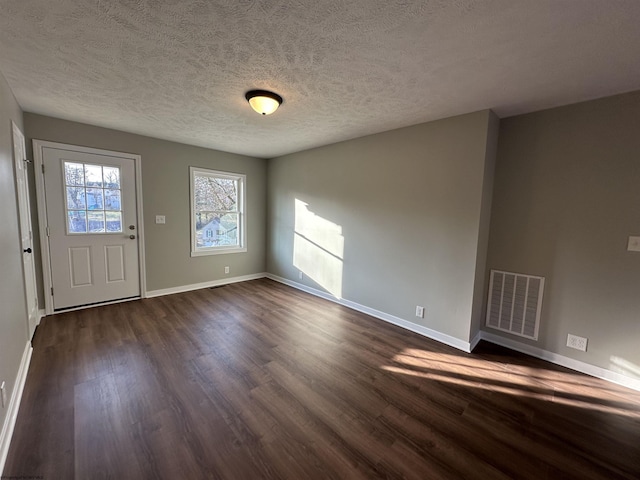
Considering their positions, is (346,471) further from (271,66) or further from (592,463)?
(271,66)

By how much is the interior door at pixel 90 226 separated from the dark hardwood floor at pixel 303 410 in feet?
2.41

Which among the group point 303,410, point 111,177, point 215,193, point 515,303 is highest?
point 111,177

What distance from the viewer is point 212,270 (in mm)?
4699

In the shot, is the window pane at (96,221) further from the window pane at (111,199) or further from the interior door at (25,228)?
the interior door at (25,228)

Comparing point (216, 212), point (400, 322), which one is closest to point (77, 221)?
point (216, 212)

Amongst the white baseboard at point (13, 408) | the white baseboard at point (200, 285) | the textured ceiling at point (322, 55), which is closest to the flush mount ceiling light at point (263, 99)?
the textured ceiling at point (322, 55)

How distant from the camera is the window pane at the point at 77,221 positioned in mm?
3316

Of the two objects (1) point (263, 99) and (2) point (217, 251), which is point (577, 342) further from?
(2) point (217, 251)

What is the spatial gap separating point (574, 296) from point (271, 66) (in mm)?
3237

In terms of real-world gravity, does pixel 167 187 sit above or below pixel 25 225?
above

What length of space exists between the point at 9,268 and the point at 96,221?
1.77m

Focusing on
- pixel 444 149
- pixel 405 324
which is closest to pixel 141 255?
pixel 405 324

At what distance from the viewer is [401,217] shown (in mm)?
3162

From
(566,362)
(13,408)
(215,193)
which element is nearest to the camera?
(13,408)
